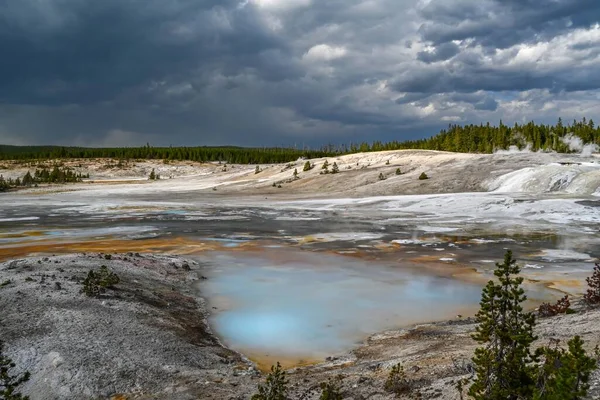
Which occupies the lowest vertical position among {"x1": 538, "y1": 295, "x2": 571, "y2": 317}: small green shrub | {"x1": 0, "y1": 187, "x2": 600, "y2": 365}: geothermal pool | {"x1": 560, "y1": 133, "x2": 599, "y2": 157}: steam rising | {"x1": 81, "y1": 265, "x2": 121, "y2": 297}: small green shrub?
{"x1": 0, "y1": 187, "x2": 600, "y2": 365}: geothermal pool

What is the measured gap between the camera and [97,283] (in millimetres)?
12242

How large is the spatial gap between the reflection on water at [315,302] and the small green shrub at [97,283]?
116 inches

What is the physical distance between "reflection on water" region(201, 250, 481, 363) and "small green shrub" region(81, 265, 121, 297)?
2.94 meters

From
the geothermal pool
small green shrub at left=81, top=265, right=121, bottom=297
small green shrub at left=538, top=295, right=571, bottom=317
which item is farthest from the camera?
the geothermal pool

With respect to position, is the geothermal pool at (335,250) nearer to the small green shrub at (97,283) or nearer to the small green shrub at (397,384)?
the small green shrub at (97,283)

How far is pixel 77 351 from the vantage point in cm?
858


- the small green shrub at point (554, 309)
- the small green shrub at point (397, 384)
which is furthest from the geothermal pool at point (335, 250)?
the small green shrub at point (397, 384)

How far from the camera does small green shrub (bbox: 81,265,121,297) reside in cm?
1192

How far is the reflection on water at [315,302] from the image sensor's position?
11.1 m

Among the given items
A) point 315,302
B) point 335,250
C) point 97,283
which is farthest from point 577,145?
point 97,283

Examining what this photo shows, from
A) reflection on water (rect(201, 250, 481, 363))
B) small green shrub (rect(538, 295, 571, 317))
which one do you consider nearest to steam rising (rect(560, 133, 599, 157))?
reflection on water (rect(201, 250, 481, 363))

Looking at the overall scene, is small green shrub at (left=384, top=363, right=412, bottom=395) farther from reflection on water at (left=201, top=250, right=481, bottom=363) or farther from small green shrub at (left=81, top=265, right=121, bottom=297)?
small green shrub at (left=81, top=265, right=121, bottom=297)

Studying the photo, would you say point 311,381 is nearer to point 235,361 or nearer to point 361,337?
point 235,361

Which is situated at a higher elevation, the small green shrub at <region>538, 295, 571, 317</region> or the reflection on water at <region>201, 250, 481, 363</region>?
the small green shrub at <region>538, 295, 571, 317</region>
